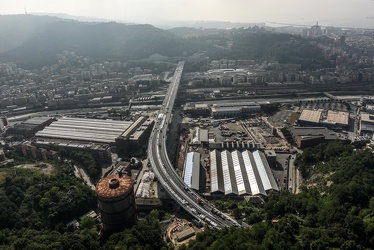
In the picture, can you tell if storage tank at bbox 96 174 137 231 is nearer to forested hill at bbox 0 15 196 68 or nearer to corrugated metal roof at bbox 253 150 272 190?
corrugated metal roof at bbox 253 150 272 190

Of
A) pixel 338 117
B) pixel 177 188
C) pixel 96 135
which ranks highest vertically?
pixel 338 117

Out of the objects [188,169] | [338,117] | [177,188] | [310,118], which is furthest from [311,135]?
[177,188]

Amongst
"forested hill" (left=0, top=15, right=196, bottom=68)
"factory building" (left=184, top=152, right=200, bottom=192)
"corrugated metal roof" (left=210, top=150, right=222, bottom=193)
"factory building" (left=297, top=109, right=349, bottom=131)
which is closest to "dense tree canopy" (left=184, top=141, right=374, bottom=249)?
"corrugated metal roof" (left=210, top=150, right=222, bottom=193)

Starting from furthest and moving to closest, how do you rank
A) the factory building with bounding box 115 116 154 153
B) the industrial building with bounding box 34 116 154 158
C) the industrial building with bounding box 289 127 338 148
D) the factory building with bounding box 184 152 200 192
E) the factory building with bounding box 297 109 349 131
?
the factory building with bounding box 297 109 349 131, the factory building with bounding box 115 116 154 153, the industrial building with bounding box 34 116 154 158, the industrial building with bounding box 289 127 338 148, the factory building with bounding box 184 152 200 192

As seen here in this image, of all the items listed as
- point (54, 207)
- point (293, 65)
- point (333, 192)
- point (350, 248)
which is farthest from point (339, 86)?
point (54, 207)

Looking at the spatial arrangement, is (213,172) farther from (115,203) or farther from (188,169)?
(115,203)

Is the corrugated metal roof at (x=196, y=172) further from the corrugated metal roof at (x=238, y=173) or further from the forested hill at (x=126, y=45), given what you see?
the forested hill at (x=126, y=45)
